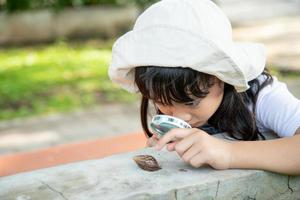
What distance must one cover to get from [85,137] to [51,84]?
1.35 metres

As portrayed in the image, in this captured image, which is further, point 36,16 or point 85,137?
point 36,16

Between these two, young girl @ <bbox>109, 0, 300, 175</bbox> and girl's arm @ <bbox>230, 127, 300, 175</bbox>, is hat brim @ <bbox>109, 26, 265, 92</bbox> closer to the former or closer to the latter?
young girl @ <bbox>109, 0, 300, 175</bbox>

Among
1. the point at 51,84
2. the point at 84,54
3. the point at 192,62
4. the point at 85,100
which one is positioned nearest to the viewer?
the point at 192,62

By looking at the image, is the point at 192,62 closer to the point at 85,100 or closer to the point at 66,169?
the point at 66,169

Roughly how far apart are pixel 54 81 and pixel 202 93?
401 cm

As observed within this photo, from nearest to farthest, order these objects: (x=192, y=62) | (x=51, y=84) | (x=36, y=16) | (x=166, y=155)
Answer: (x=192, y=62), (x=166, y=155), (x=51, y=84), (x=36, y=16)

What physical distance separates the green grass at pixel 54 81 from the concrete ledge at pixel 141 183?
3162 millimetres

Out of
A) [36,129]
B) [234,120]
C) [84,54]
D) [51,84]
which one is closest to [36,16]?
[84,54]

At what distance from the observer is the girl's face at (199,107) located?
1.51 metres

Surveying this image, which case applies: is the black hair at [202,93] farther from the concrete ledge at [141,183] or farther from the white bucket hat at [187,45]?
the concrete ledge at [141,183]

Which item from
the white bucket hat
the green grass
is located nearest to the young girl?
the white bucket hat

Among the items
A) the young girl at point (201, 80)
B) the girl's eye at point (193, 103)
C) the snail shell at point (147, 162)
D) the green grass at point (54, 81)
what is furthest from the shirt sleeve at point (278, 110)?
the green grass at point (54, 81)

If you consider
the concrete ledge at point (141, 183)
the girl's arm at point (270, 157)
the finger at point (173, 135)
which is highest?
the finger at point (173, 135)

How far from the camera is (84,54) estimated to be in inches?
261
